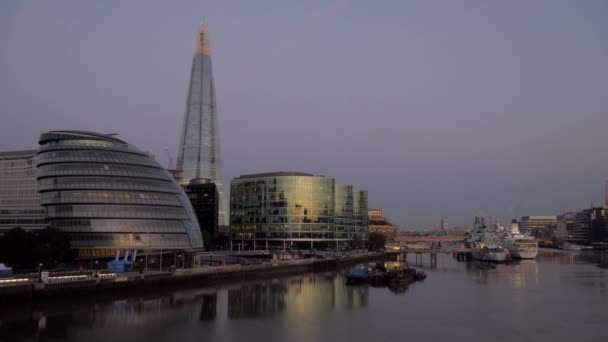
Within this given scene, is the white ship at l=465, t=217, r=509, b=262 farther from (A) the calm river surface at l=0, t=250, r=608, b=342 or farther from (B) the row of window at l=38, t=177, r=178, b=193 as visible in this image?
(B) the row of window at l=38, t=177, r=178, b=193

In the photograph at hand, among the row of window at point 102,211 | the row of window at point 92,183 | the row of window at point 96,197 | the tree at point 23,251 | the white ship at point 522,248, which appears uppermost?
the row of window at point 92,183

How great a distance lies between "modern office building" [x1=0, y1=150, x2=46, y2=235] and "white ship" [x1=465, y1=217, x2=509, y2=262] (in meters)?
106

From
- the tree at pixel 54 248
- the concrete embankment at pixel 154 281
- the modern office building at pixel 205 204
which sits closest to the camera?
the concrete embankment at pixel 154 281

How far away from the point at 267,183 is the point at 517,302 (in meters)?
101

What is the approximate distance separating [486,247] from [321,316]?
11684cm

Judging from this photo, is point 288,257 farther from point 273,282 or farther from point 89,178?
point 89,178

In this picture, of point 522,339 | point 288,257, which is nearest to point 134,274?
point 522,339

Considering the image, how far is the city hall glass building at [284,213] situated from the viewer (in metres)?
149

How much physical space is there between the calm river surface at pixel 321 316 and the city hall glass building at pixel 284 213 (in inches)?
3081

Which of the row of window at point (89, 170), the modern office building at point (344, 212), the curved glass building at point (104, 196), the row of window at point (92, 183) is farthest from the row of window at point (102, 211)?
the modern office building at point (344, 212)

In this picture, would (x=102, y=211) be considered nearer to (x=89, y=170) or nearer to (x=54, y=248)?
(x=89, y=170)

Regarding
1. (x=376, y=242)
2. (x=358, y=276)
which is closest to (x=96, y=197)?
(x=358, y=276)

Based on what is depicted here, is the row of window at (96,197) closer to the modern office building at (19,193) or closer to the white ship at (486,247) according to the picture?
the modern office building at (19,193)

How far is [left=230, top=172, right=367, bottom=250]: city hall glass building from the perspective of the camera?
149 metres
